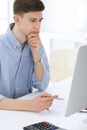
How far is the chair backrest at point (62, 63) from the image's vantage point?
3.12m

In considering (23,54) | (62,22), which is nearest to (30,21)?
(23,54)

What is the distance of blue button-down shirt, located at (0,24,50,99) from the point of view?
6.64 feet

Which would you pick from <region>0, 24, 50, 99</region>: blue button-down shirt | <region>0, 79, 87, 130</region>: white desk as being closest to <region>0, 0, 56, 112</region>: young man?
<region>0, 24, 50, 99</region>: blue button-down shirt

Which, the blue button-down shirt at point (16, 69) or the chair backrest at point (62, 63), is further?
the chair backrest at point (62, 63)

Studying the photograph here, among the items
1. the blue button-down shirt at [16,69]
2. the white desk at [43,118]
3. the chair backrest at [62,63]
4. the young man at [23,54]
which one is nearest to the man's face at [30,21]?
the young man at [23,54]

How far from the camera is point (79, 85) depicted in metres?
1.39

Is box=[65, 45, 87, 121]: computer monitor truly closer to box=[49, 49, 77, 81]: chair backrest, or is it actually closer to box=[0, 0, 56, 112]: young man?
box=[0, 0, 56, 112]: young man

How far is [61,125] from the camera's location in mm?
1506

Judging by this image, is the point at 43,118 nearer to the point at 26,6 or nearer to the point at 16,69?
the point at 16,69

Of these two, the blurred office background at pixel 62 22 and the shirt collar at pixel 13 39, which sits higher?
the shirt collar at pixel 13 39

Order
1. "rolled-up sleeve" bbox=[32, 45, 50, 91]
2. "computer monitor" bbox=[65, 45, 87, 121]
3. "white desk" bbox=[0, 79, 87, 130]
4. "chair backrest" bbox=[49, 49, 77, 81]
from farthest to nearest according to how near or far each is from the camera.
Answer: "chair backrest" bbox=[49, 49, 77, 81] → "rolled-up sleeve" bbox=[32, 45, 50, 91] → "white desk" bbox=[0, 79, 87, 130] → "computer monitor" bbox=[65, 45, 87, 121]

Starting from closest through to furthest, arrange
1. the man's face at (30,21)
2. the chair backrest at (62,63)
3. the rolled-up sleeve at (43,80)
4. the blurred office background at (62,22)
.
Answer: the man's face at (30,21), the rolled-up sleeve at (43,80), the chair backrest at (62,63), the blurred office background at (62,22)

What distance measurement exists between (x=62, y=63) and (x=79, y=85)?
5.78 feet

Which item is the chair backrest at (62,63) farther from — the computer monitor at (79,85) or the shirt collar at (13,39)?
the computer monitor at (79,85)
